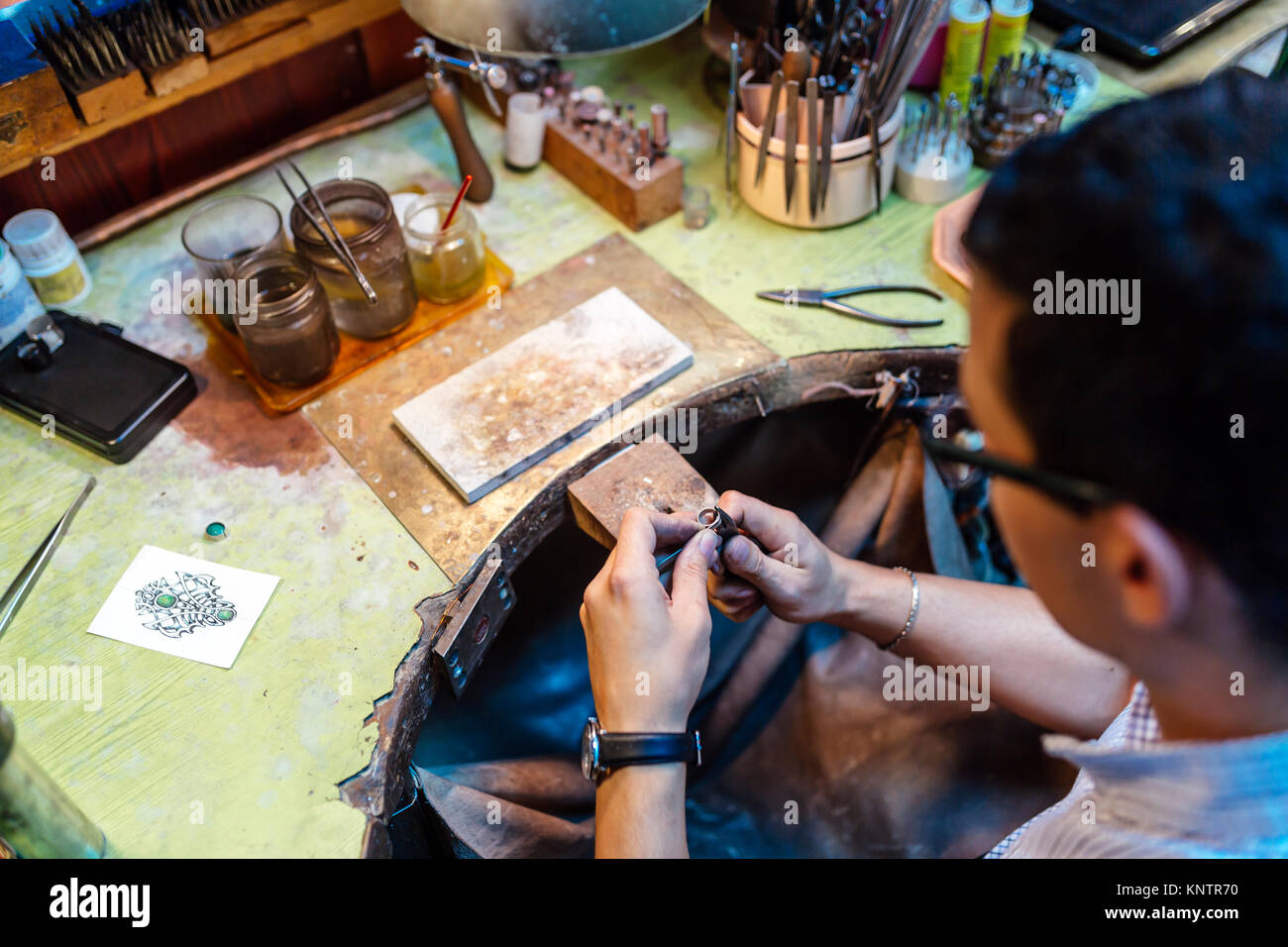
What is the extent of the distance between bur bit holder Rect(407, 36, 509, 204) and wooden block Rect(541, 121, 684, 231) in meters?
0.16

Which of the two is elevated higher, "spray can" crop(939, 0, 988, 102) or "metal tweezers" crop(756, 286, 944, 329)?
"spray can" crop(939, 0, 988, 102)

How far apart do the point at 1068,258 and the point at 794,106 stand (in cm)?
104

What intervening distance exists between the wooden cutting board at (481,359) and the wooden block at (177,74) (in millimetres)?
731

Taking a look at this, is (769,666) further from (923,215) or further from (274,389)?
(274,389)

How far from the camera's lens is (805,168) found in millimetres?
1702

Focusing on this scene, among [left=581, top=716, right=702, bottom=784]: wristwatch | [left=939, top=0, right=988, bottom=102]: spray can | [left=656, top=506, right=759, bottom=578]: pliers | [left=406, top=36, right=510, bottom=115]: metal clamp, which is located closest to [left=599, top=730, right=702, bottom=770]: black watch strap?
[left=581, top=716, right=702, bottom=784]: wristwatch

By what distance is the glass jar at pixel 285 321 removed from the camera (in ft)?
4.69

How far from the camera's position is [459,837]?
1395 mm

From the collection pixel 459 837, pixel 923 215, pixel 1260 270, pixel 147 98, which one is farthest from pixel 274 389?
pixel 1260 270

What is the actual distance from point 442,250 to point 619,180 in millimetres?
395

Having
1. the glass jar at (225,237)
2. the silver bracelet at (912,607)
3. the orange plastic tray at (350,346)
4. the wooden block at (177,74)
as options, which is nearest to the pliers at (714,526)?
the silver bracelet at (912,607)

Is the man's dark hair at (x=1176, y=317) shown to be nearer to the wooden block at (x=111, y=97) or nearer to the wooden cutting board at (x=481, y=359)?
the wooden cutting board at (x=481, y=359)

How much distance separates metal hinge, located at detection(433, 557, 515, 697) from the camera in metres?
1.29

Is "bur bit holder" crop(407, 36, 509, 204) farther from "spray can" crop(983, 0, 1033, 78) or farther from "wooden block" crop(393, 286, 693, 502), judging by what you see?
"spray can" crop(983, 0, 1033, 78)
